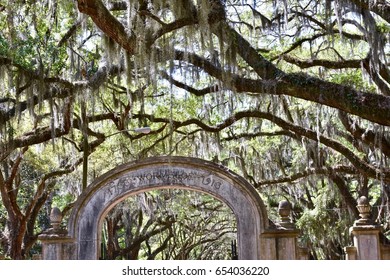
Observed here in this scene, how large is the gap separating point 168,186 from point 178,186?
0.53 ft

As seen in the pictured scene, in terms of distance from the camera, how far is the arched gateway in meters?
9.87

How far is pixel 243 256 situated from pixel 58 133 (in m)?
4.03

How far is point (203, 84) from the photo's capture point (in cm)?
1439

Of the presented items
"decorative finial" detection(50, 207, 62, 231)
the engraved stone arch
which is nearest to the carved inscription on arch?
the engraved stone arch

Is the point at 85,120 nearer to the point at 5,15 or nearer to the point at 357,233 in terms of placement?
the point at 5,15

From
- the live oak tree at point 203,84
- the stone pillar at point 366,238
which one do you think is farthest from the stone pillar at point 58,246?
the stone pillar at point 366,238

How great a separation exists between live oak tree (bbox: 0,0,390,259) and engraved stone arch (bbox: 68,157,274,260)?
34.5 inches

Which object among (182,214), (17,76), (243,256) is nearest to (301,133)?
(243,256)

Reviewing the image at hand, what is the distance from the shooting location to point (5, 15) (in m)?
10.3

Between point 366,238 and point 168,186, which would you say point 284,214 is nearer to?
point 366,238

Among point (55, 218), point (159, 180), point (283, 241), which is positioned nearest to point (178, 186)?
point (159, 180)

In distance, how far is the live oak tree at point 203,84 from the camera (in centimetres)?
802

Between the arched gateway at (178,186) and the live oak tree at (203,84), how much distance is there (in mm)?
914

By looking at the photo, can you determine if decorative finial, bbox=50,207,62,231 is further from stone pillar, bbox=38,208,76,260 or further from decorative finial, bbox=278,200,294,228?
decorative finial, bbox=278,200,294,228
